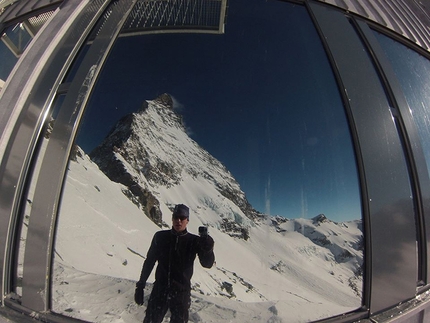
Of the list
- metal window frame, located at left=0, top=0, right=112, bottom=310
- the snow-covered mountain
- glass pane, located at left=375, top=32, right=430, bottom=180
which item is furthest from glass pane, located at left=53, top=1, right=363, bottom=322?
glass pane, located at left=375, top=32, right=430, bottom=180

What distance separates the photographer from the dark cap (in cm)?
109

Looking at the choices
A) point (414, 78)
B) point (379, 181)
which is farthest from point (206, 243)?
point (414, 78)

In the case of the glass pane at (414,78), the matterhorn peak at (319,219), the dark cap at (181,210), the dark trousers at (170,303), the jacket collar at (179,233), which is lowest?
the dark trousers at (170,303)

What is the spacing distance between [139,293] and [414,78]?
1853 mm

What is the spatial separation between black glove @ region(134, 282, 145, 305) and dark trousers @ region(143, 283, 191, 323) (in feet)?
0.12

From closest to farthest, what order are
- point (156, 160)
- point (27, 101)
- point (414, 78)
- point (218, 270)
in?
1. point (218, 270)
2. point (156, 160)
3. point (27, 101)
4. point (414, 78)

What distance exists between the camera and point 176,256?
107 centimetres

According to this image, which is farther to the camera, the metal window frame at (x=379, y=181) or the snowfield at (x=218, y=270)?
the metal window frame at (x=379, y=181)

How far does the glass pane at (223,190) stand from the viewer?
105cm

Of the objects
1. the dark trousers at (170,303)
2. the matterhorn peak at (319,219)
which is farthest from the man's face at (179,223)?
the matterhorn peak at (319,219)

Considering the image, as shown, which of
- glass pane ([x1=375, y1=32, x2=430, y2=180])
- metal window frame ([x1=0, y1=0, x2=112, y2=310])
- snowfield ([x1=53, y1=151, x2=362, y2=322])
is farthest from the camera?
glass pane ([x1=375, y1=32, x2=430, y2=180])

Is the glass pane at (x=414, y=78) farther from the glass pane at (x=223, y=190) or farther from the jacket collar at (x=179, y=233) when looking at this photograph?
the jacket collar at (x=179, y=233)

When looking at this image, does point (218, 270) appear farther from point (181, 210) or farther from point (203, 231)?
point (181, 210)

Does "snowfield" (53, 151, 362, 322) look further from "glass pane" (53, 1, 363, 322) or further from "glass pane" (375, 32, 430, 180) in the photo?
"glass pane" (375, 32, 430, 180)
